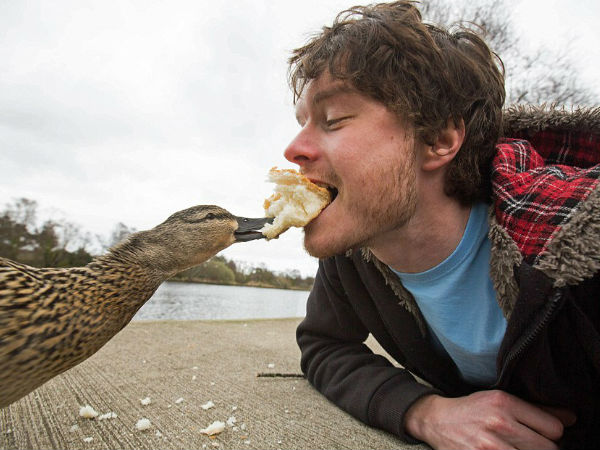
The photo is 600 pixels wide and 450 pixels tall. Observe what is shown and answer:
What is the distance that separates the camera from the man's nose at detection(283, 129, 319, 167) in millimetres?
1704

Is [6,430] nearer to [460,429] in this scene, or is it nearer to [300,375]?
[300,375]

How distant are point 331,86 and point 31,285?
4.67 feet

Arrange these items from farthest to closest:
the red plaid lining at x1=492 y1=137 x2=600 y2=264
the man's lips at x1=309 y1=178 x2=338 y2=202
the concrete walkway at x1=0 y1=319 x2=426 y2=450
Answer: the man's lips at x1=309 y1=178 x2=338 y2=202, the concrete walkway at x1=0 y1=319 x2=426 y2=450, the red plaid lining at x1=492 y1=137 x2=600 y2=264

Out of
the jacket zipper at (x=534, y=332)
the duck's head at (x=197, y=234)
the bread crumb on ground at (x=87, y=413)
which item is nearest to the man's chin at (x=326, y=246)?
the duck's head at (x=197, y=234)

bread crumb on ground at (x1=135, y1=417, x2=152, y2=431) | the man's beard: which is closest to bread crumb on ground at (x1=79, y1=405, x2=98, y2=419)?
bread crumb on ground at (x1=135, y1=417, x2=152, y2=431)

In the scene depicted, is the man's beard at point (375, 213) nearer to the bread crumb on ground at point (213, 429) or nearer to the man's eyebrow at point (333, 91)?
the man's eyebrow at point (333, 91)

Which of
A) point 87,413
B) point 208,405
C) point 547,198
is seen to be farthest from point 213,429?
point 547,198

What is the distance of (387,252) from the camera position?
6.11ft

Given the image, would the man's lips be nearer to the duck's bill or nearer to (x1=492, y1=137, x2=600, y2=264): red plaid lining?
the duck's bill

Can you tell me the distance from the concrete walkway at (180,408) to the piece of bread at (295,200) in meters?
0.82

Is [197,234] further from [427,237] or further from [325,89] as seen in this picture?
[427,237]

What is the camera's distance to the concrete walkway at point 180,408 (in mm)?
1396

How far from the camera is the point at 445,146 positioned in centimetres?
190

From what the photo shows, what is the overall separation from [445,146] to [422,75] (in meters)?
0.37
